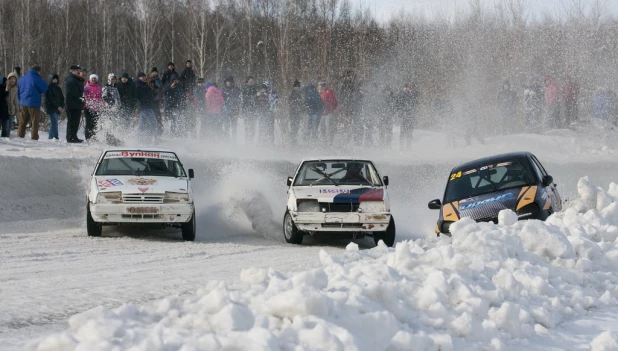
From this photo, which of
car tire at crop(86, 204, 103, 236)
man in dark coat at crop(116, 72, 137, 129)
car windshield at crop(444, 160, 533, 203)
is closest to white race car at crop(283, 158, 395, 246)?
car windshield at crop(444, 160, 533, 203)

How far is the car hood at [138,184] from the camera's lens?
13898 mm

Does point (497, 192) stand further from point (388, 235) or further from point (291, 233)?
point (291, 233)

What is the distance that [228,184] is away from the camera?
1909 centimetres

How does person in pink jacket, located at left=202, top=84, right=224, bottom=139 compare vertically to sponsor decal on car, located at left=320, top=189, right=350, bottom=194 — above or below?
above

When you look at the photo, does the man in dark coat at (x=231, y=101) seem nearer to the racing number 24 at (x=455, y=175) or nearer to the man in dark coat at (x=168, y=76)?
the man in dark coat at (x=168, y=76)

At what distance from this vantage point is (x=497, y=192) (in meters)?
13.2

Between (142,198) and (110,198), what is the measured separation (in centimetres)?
47

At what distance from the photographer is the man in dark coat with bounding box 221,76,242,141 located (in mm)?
26000

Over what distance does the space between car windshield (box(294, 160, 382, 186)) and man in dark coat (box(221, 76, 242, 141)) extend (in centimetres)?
1105

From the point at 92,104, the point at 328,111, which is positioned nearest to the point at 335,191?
the point at 92,104

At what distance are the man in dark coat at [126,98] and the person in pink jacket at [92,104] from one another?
48cm

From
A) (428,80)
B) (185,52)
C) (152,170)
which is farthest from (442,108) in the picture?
(185,52)

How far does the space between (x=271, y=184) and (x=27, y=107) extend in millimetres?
6352

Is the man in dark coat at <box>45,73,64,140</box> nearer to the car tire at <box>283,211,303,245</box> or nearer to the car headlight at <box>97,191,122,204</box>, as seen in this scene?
the car headlight at <box>97,191,122,204</box>
